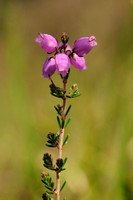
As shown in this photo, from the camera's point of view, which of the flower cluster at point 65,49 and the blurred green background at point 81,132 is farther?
the blurred green background at point 81,132

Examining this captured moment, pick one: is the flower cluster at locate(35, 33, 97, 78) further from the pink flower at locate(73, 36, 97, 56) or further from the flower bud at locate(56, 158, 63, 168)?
the flower bud at locate(56, 158, 63, 168)

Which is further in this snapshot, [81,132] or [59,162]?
[81,132]

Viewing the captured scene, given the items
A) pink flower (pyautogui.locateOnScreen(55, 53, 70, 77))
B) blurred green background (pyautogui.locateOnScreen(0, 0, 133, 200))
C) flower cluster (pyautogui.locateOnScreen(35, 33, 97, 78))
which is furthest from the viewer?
blurred green background (pyautogui.locateOnScreen(0, 0, 133, 200))

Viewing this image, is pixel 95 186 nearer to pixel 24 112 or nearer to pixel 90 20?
pixel 24 112

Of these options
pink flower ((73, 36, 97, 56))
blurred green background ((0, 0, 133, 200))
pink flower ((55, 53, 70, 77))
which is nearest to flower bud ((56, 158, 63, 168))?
pink flower ((55, 53, 70, 77))

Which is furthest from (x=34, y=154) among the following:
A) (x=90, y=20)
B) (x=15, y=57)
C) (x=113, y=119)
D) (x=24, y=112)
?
(x=90, y=20)

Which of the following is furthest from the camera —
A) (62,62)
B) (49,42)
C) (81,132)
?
(81,132)

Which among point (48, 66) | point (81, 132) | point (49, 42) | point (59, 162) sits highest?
point (49, 42)

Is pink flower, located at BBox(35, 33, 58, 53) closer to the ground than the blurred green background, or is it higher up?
higher up

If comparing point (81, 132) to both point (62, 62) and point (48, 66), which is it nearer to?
point (48, 66)

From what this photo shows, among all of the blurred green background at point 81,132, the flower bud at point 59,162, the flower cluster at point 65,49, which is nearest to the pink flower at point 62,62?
the flower cluster at point 65,49

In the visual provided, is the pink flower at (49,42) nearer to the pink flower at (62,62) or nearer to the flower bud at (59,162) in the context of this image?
the pink flower at (62,62)

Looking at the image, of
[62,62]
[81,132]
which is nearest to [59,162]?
[62,62]
